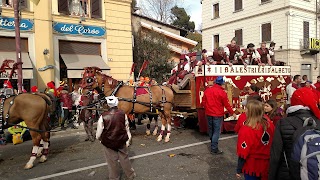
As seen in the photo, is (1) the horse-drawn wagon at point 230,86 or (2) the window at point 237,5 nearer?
(1) the horse-drawn wagon at point 230,86

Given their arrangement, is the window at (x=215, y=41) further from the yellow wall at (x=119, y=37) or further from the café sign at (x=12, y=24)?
the café sign at (x=12, y=24)

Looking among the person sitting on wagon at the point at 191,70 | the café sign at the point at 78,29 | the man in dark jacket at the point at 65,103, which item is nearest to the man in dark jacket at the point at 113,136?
the person sitting on wagon at the point at 191,70

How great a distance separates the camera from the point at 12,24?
Answer: 1229 cm

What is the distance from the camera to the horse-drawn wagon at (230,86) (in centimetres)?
840

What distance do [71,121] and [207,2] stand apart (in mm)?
24297

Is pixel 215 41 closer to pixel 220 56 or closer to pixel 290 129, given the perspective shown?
pixel 220 56

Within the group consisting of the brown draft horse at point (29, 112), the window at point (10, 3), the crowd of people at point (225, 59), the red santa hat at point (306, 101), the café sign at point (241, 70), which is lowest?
the brown draft horse at point (29, 112)

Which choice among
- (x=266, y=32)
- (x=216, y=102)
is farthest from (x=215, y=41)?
(x=216, y=102)

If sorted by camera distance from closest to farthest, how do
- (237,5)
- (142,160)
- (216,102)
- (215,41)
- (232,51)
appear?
(142,160) → (216,102) → (232,51) → (237,5) → (215,41)

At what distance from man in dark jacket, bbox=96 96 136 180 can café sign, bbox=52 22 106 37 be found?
33.7 ft

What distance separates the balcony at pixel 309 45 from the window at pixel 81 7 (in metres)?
17.5

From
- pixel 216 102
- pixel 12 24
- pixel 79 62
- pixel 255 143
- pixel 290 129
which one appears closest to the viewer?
pixel 290 129

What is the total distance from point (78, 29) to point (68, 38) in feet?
2.33

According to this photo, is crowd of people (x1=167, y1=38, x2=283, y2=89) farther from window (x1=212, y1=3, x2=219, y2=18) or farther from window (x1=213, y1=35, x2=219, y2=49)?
window (x1=212, y1=3, x2=219, y2=18)
